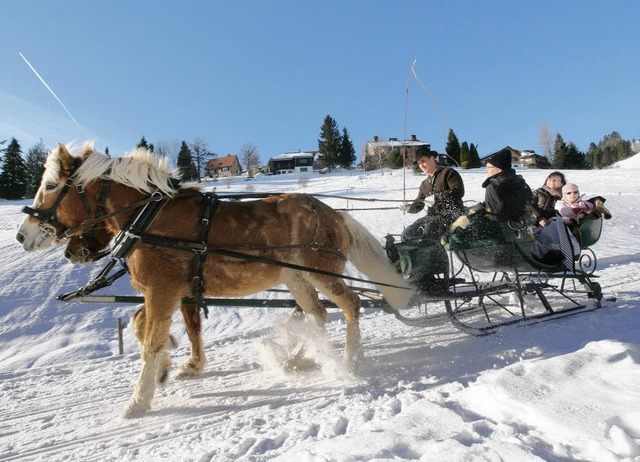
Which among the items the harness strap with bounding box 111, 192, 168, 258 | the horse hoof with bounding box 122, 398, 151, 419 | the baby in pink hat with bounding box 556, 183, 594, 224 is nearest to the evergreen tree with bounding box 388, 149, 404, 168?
the baby in pink hat with bounding box 556, 183, 594, 224

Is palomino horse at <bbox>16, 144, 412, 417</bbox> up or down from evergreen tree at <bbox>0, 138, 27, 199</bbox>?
down

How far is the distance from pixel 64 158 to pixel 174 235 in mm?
1090

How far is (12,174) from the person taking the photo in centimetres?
3431

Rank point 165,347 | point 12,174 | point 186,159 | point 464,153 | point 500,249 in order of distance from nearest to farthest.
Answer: point 165,347 < point 500,249 < point 12,174 < point 464,153 < point 186,159

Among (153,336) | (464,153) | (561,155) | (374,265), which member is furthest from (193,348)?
(561,155)

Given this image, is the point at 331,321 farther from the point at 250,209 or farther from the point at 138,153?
the point at 138,153

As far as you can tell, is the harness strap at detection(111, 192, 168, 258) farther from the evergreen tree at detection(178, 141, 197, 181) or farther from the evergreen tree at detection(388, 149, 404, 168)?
the evergreen tree at detection(388, 149, 404, 168)

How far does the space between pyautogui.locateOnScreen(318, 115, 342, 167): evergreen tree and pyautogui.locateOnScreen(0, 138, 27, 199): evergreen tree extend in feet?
125

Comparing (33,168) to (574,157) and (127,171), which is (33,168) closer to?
(127,171)

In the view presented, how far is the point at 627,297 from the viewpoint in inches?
209

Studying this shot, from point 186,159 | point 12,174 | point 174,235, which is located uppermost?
point 186,159

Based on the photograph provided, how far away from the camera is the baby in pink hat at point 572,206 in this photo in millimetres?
5066

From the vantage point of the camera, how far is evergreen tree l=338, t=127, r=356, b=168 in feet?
197

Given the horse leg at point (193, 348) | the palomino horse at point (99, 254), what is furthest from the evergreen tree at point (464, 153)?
the palomino horse at point (99, 254)
